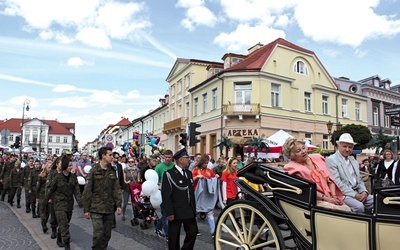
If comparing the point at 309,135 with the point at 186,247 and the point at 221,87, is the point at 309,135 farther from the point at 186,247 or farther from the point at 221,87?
the point at 186,247

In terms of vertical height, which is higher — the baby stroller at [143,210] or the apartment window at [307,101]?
the apartment window at [307,101]

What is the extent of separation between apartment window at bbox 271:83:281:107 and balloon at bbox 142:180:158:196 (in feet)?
78.4

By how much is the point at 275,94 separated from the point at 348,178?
26.8 metres

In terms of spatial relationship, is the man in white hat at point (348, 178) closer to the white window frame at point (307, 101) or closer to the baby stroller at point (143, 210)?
the baby stroller at point (143, 210)

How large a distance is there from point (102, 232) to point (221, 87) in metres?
25.6

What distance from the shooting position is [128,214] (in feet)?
38.1

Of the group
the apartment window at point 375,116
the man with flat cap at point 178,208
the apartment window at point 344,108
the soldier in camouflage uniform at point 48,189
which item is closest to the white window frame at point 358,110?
the apartment window at point 344,108

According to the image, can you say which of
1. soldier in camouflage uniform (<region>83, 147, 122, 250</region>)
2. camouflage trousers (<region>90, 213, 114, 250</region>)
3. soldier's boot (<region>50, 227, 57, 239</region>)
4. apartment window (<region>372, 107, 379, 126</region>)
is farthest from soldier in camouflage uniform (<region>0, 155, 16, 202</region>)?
apartment window (<region>372, 107, 379, 126</region>)

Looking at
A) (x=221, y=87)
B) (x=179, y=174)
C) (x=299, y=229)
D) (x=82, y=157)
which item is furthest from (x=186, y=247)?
(x=221, y=87)

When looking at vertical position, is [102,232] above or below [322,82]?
below

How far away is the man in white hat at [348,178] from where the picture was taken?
14.8 feet

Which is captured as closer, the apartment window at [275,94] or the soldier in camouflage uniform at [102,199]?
the soldier in camouflage uniform at [102,199]

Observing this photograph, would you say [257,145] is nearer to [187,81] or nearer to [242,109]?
[242,109]

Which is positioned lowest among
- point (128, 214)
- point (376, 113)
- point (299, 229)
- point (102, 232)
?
point (128, 214)
